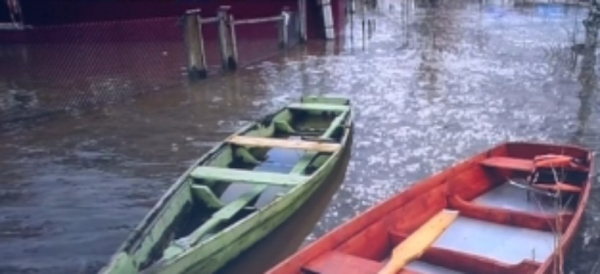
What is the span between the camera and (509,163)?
5863 mm

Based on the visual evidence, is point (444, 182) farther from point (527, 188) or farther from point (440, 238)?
point (527, 188)

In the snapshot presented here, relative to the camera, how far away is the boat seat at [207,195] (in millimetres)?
5145

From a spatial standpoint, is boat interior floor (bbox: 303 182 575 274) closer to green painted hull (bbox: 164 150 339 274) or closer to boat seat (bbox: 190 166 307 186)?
green painted hull (bbox: 164 150 339 274)

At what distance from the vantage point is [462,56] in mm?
15383

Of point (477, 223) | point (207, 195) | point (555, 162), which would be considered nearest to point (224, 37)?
point (207, 195)

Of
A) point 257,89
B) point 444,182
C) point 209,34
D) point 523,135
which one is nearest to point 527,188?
point 444,182

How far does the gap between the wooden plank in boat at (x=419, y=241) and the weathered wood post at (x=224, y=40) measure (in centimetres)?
861

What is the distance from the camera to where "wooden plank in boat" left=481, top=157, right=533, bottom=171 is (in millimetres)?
5748

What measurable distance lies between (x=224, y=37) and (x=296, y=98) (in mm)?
3051

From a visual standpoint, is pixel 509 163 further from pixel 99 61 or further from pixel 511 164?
pixel 99 61

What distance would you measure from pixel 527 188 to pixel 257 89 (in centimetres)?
687

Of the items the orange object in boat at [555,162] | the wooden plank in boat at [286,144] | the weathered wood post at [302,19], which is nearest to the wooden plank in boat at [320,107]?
the wooden plank in boat at [286,144]

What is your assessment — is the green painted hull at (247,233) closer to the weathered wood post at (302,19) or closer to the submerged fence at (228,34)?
the submerged fence at (228,34)

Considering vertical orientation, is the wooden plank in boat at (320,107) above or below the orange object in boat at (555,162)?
above
